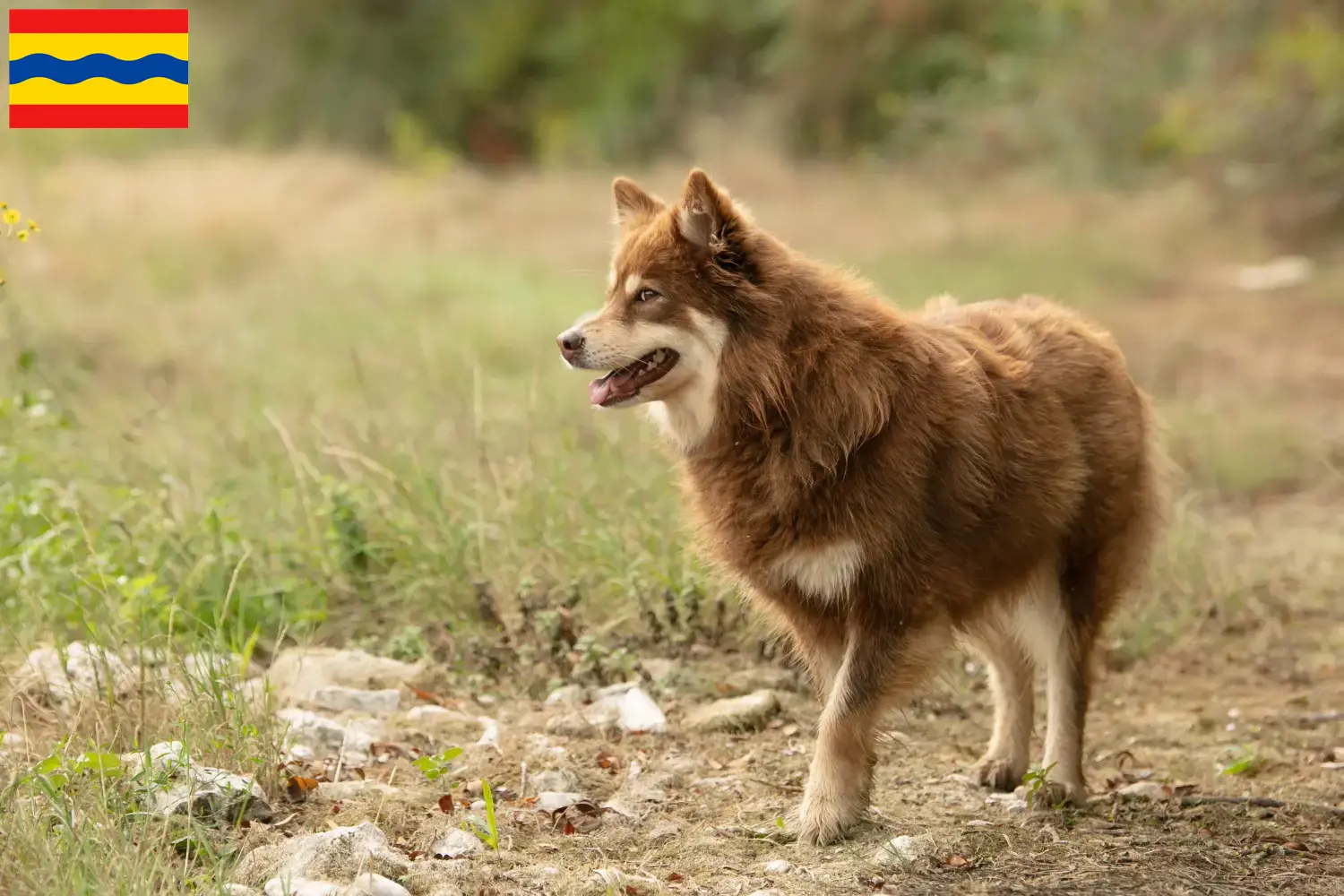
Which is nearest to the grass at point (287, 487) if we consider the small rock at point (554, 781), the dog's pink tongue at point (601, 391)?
the small rock at point (554, 781)

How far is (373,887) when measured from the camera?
12.4 ft

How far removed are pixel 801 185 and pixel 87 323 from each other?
10.3 meters

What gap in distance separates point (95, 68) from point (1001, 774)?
6529mm

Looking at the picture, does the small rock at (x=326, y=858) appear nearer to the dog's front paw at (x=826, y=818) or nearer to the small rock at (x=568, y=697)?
the dog's front paw at (x=826, y=818)

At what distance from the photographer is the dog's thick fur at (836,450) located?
4.52 m

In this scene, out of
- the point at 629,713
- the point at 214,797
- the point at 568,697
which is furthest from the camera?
the point at 568,697

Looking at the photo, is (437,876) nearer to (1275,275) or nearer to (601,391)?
(601,391)

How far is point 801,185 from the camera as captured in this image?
1934cm

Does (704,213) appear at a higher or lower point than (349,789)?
higher

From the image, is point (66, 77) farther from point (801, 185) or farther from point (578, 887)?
point (801, 185)

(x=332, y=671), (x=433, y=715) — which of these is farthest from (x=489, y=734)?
(x=332, y=671)

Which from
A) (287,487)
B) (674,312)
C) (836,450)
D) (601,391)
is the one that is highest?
(674,312)

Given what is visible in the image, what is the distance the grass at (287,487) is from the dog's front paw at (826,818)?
94 centimetres

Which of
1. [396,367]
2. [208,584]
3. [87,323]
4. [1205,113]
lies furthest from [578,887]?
[1205,113]
